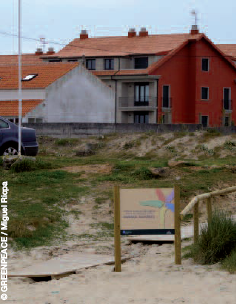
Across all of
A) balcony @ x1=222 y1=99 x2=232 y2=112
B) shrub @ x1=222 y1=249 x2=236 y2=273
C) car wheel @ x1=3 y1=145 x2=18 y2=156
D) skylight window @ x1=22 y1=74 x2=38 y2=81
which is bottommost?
shrub @ x1=222 y1=249 x2=236 y2=273

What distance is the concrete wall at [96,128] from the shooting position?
35281mm

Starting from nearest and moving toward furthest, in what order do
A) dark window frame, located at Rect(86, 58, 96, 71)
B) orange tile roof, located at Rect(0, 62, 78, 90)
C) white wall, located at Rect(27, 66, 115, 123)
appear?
orange tile roof, located at Rect(0, 62, 78, 90)
white wall, located at Rect(27, 66, 115, 123)
dark window frame, located at Rect(86, 58, 96, 71)

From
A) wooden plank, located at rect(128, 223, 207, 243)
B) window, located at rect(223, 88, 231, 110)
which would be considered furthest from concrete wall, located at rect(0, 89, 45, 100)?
wooden plank, located at rect(128, 223, 207, 243)

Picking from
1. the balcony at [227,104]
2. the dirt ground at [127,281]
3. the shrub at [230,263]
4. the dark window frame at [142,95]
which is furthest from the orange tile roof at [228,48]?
the shrub at [230,263]

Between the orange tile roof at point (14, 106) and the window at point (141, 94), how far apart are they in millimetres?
12648

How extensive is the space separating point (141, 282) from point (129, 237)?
390 cm

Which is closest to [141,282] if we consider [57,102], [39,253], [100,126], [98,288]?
[98,288]

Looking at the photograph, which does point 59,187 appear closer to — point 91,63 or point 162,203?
point 162,203

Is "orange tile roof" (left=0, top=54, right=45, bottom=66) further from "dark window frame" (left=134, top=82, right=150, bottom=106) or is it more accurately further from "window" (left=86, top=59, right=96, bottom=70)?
"dark window frame" (left=134, top=82, right=150, bottom=106)

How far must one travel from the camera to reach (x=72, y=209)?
15977mm

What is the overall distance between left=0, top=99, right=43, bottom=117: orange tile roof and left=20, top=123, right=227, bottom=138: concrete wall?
889cm

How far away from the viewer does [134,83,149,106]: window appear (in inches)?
2259

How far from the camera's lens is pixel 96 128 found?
35.8m

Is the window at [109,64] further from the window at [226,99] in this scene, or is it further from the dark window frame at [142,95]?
the window at [226,99]
